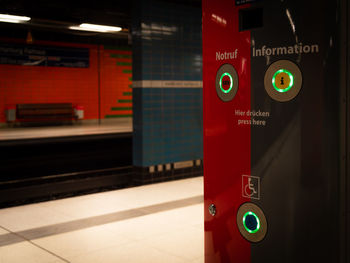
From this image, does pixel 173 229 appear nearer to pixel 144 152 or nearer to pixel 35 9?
pixel 144 152

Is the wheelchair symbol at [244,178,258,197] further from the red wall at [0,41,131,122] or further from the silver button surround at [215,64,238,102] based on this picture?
the red wall at [0,41,131,122]

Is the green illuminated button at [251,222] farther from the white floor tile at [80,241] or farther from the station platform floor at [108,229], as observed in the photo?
the white floor tile at [80,241]

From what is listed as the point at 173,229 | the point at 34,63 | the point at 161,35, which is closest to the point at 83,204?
the point at 173,229

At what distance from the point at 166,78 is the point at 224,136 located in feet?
16.9

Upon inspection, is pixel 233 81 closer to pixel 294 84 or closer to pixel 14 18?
pixel 294 84

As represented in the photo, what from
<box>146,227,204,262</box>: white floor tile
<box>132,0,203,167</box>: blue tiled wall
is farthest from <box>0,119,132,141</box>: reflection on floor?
<box>146,227,204,262</box>: white floor tile

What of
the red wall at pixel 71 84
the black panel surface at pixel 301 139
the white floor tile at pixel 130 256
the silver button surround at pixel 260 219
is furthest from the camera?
the red wall at pixel 71 84

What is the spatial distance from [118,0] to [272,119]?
20.2ft

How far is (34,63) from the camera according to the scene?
56.7ft

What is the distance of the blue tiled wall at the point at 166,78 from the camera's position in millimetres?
7172

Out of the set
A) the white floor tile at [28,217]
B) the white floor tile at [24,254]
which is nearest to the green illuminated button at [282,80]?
the white floor tile at [24,254]

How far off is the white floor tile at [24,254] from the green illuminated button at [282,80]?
8.23ft

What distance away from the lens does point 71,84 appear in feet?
61.0

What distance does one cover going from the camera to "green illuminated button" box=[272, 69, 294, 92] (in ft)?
6.91
